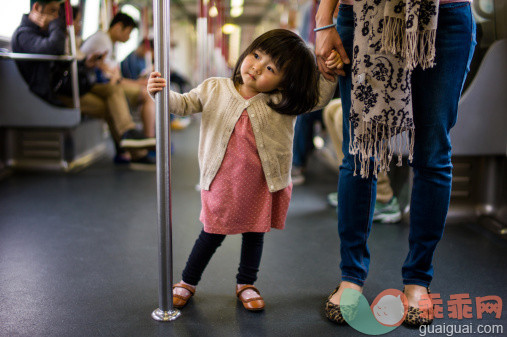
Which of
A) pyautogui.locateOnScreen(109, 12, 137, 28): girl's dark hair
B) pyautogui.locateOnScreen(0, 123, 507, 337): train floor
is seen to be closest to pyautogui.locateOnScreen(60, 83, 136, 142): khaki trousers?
pyautogui.locateOnScreen(109, 12, 137, 28): girl's dark hair

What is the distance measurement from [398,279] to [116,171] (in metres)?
1.98

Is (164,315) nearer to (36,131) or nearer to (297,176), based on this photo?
(297,176)

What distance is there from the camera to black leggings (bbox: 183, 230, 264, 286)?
114 cm

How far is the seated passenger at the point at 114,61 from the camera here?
9.39 ft

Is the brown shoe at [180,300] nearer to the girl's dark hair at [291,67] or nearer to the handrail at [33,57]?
the girl's dark hair at [291,67]

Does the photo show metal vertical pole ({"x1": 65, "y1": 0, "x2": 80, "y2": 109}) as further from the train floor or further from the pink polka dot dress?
the pink polka dot dress

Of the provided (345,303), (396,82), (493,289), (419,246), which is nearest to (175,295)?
(345,303)

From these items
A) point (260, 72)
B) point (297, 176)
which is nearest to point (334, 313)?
point (260, 72)

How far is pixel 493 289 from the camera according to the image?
1.25 m

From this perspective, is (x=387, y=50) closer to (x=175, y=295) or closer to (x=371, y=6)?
(x=371, y=6)

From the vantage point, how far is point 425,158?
1.03 m

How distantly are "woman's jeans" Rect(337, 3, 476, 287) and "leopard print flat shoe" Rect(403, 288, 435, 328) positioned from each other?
0.07 metres

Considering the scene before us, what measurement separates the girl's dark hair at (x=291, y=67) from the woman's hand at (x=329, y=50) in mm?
Answer: 39

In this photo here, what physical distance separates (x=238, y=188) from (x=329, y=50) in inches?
14.6
